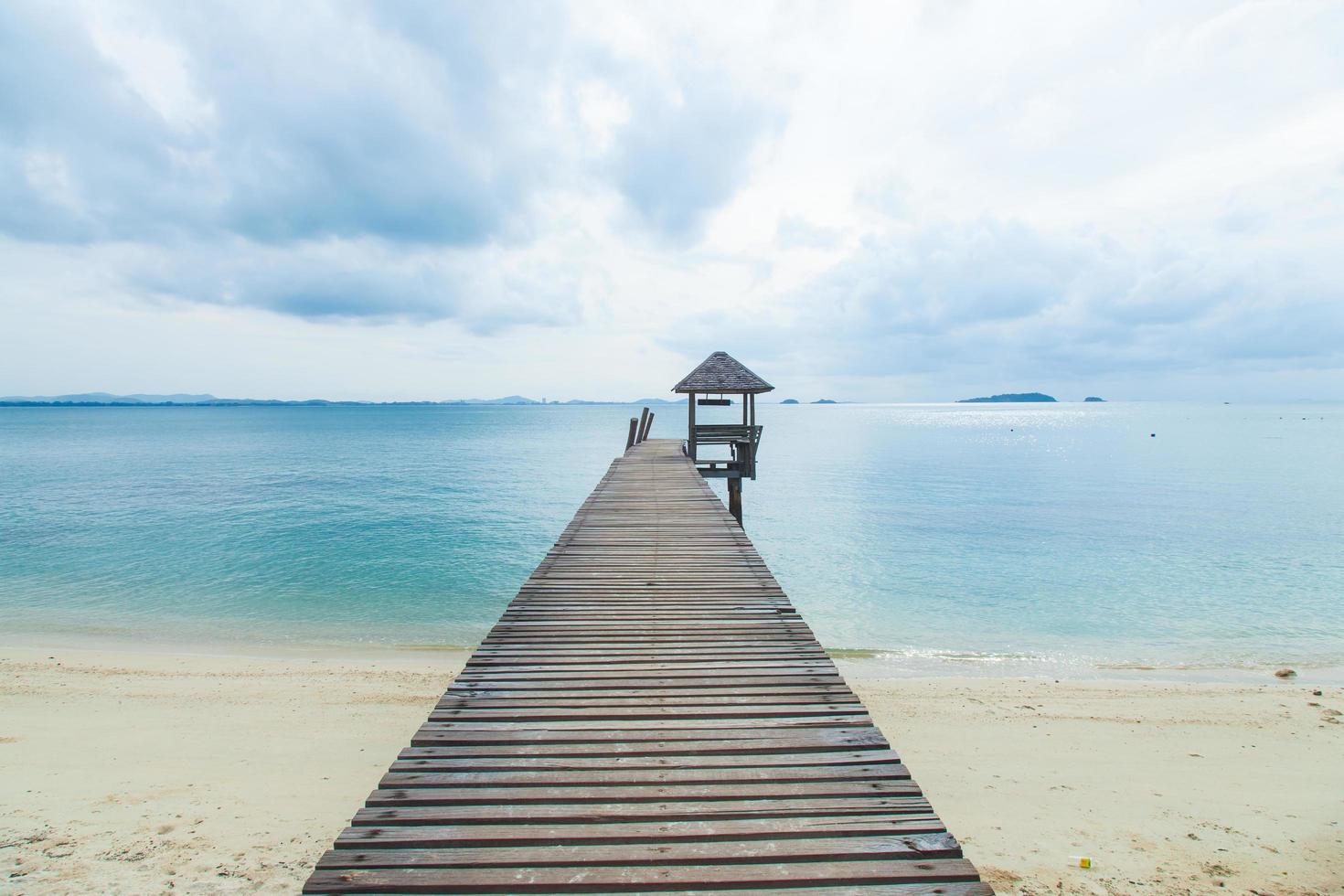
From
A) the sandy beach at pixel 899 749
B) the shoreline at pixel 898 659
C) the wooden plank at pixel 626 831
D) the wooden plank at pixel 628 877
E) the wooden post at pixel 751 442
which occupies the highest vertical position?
→ the wooden post at pixel 751 442

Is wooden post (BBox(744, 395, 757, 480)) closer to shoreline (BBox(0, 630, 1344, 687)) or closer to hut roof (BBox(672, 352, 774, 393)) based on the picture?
hut roof (BBox(672, 352, 774, 393))

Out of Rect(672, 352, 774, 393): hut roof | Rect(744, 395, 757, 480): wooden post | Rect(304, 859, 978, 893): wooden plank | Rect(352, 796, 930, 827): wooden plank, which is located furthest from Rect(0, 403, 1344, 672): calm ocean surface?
Rect(304, 859, 978, 893): wooden plank

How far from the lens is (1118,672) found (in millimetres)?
12133

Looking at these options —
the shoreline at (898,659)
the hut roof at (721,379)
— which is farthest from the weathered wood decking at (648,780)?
the hut roof at (721,379)

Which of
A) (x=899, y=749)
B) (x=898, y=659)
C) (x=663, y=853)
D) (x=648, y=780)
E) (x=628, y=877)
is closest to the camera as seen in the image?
(x=628, y=877)

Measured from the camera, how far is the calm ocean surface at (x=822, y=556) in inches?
570

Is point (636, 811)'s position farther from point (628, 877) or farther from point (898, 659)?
point (898, 659)

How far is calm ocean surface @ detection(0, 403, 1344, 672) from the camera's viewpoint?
1448 cm

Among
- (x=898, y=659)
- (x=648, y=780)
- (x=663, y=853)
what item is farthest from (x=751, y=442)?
(x=663, y=853)

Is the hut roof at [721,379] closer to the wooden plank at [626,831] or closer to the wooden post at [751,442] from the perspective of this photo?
the wooden post at [751,442]

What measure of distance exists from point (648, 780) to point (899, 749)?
6.53 metres

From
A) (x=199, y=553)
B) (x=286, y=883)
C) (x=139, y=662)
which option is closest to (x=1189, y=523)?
(x=286, y=883)

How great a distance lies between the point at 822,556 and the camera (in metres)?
21.5

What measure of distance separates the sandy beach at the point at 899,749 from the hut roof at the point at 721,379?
9230 millimetres
